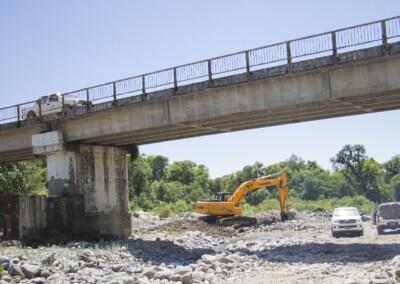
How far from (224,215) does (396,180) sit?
60693 millimetres

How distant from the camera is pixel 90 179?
24.0 metres

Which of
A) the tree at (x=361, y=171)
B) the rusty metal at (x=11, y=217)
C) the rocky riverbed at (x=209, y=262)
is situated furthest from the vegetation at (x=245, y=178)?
the rocky riverbed at (x=209, y=262)

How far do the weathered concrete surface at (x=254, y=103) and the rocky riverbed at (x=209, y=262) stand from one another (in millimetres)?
5859

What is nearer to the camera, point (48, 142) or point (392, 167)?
point (48, 142)

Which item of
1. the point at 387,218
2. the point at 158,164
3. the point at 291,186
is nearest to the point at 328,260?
the point at 387,218

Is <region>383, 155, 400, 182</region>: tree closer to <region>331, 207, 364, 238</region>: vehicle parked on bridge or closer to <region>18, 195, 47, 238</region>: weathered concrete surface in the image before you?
<region>331, 207, 364, 238</region>: vehicle parked on bridge

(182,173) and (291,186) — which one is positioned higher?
(182,173)

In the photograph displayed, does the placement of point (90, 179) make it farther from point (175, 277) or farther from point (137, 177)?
point (137, 177)

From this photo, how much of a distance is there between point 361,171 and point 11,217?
72.3 m

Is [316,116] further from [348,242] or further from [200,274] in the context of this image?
[200,274]

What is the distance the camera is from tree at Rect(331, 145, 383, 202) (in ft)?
251

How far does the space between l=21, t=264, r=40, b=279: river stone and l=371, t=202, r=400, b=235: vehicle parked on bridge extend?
16.6m

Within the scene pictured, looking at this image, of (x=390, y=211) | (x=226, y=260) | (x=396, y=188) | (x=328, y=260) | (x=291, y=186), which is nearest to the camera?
(x=328, y=260)

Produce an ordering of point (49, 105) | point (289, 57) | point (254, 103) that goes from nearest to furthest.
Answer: point (289, 57) < point (254, 103) < point (49, 105)
